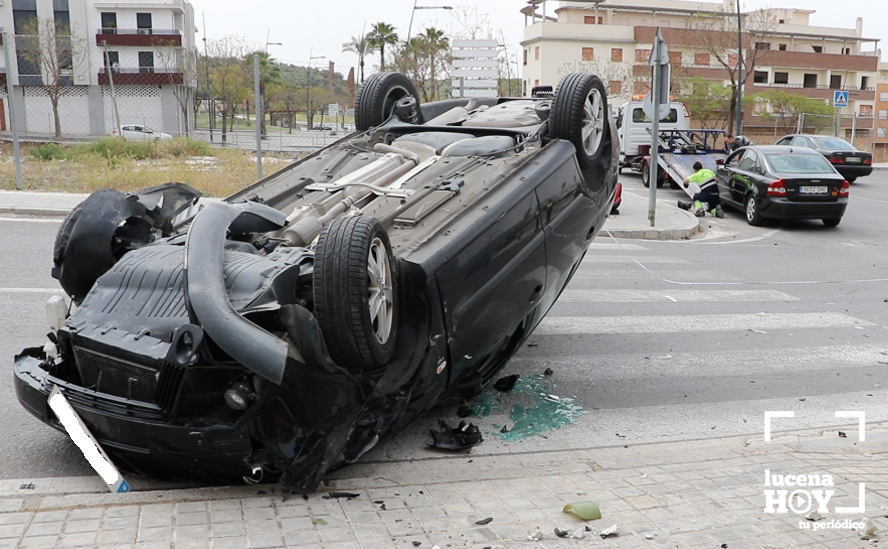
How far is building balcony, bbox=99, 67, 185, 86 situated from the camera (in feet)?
172

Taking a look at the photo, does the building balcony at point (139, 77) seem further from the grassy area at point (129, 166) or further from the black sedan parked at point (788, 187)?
the black sedan parked at point (788, 187)

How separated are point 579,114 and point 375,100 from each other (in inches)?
74.5

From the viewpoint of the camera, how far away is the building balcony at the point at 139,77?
52.5 m

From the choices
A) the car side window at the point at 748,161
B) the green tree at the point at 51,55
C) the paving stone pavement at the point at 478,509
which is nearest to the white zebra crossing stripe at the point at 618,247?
the car side window at the point at 748,161

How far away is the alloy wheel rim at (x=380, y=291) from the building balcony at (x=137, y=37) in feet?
182

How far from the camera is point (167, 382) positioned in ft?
12.4

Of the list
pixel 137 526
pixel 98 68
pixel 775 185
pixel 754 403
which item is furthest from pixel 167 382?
pixel 98 68

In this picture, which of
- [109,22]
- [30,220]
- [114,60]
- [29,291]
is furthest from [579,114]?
[109,22]

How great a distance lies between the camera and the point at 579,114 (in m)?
5.90

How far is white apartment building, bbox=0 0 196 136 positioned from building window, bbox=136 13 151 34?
0.21 ft

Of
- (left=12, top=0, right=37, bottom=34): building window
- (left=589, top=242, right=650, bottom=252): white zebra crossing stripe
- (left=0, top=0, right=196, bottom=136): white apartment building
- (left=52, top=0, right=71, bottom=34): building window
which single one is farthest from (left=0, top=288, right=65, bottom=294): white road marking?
(left=52, top=0, right=71, bottom=34): building window

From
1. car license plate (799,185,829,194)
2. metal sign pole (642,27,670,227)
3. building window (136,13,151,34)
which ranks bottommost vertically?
car license plate (799,185,829,194)

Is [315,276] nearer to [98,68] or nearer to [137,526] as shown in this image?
[137,526]

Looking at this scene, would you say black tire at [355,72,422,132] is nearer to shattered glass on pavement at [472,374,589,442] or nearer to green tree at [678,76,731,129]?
shattered glass on pavement at [472,374,589,442]
